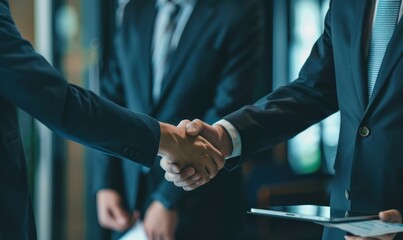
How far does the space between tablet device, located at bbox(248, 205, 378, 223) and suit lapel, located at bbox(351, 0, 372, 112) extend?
268 millimetres

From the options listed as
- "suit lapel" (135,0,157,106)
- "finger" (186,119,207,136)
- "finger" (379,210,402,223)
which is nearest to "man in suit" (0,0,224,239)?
"finger" (186,119,207,136)

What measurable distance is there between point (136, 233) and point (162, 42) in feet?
2.38

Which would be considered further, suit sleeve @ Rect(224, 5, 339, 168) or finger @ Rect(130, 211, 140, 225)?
finger @ Rect(130, 211, 140, 225)

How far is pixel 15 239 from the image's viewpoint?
1.84m

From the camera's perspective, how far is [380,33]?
1846 millimetres

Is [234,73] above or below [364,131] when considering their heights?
below

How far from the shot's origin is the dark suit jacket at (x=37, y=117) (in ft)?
6.02

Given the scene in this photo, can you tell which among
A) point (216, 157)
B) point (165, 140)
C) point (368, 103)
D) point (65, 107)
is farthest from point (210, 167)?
point (368, 103)

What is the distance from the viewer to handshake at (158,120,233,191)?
89.3 inches

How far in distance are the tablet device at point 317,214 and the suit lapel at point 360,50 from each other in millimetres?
268

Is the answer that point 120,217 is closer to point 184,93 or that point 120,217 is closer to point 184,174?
Result: point 184,93

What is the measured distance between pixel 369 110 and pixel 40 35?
9.74 feet

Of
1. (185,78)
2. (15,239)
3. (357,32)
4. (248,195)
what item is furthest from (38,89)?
(248,195)

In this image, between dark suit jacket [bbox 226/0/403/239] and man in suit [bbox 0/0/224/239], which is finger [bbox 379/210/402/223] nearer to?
dark suit jacket [bbox 226/0/403/239]
